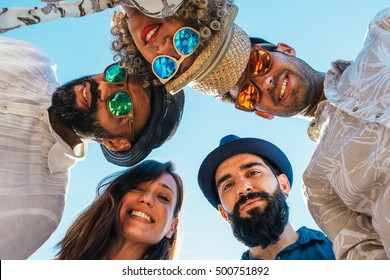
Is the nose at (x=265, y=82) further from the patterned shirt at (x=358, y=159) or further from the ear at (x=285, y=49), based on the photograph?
the patterned shirt at (x=358, y=159)

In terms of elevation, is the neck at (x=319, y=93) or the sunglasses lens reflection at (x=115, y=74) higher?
the neck at (x=319, y=93)

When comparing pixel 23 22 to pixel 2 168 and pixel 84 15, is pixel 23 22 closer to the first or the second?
pixel 84 15

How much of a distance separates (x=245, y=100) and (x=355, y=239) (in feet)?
5.12

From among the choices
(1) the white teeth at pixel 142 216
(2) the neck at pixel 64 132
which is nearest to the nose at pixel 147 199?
(1) the white teeth at pixel 142 216

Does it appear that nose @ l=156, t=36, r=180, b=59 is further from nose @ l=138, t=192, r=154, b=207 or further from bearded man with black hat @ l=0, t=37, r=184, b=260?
nose @ l=138, t=192, r=154, b=207

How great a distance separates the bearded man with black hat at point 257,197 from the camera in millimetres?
3953

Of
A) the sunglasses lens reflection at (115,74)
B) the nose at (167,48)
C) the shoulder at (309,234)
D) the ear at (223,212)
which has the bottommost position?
the ear at (223,212)

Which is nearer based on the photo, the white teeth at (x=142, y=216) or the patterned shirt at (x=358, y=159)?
the patterned shirt at (x=358, y=159)

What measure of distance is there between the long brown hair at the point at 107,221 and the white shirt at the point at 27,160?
27 centimetres

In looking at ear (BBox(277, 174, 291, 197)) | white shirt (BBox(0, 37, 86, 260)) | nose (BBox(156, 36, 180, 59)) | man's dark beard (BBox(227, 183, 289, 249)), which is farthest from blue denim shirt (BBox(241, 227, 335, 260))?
white shirt (BBox(0, 37, 86, 260))

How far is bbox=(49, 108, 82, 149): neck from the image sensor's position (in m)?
4.26

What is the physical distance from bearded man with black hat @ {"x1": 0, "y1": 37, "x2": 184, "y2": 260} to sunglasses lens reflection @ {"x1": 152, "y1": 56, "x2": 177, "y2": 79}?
0.44 metres

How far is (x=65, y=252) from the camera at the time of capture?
4.21 metres
